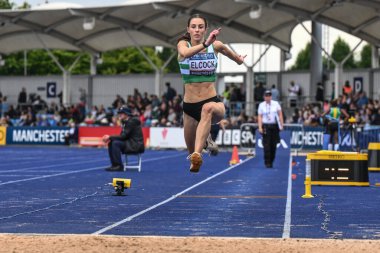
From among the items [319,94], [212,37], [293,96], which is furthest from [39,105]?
[212,37]

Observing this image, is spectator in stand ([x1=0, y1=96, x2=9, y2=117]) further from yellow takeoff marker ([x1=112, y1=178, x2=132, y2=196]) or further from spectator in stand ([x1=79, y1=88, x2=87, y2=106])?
yellow takeoff marker ([x1=112, y1=178, x2=132, y2=196])

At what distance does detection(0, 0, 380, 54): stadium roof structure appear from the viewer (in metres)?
39.9

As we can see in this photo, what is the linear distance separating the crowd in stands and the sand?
2730cm

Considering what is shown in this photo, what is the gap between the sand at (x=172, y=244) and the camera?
25.9ft

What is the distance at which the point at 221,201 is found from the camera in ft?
44.3

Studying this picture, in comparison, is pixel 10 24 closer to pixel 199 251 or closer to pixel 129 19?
pixel 129 19

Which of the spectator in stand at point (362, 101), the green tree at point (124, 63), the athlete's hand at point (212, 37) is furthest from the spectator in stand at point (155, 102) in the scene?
the green tree at point (124, 63)

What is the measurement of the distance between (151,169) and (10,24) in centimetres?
2644

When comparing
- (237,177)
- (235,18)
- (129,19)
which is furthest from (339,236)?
(129,19)

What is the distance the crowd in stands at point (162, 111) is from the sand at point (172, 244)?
2730cm

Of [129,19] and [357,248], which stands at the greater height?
[129,19]

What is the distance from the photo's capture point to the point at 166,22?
1796 inches

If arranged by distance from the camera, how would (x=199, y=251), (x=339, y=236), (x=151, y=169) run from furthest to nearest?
(x=151, y=169), (x=339, y=236), (x=199, y=251)

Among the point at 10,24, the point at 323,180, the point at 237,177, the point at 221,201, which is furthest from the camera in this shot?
the point at 10,24
